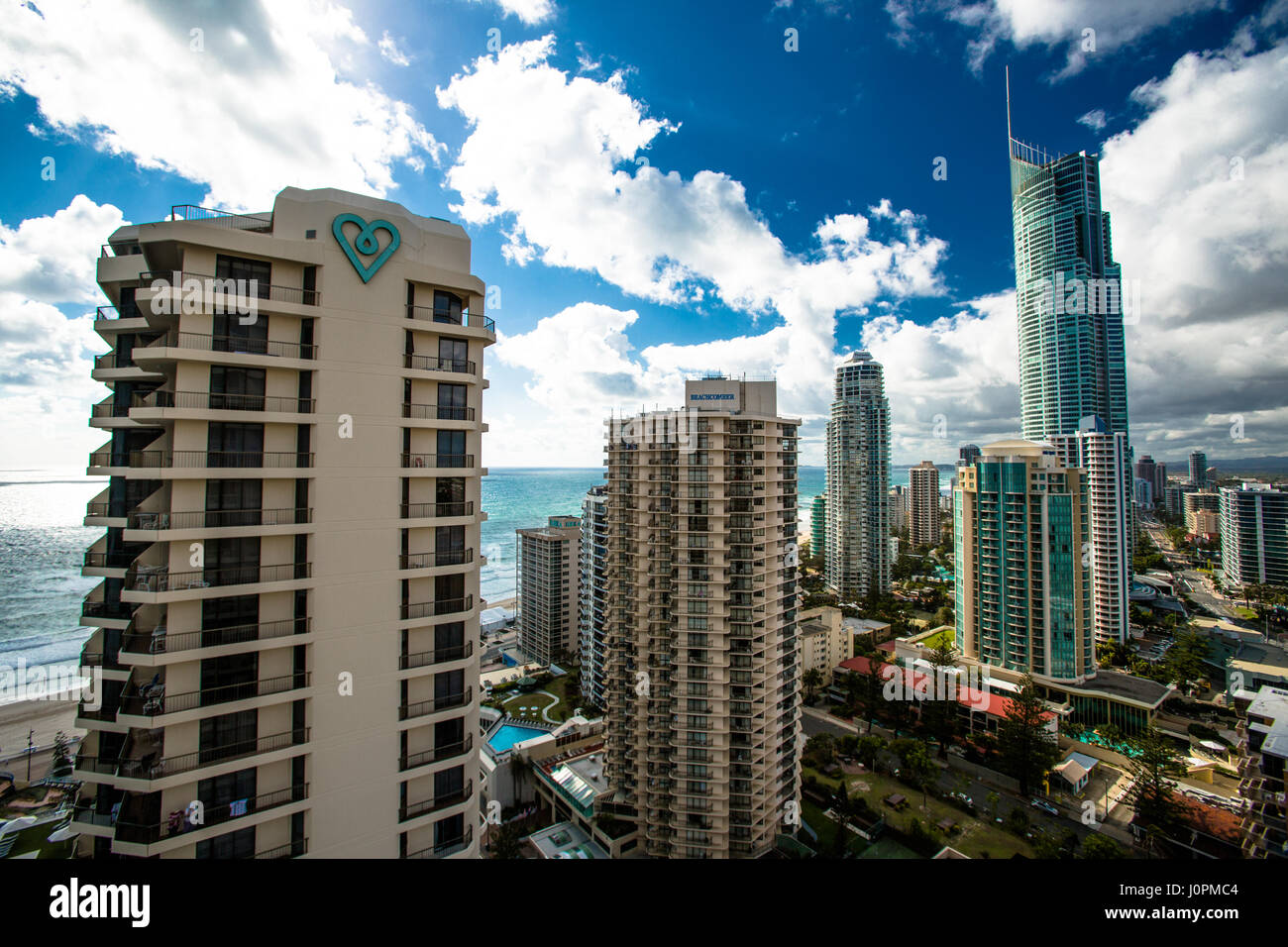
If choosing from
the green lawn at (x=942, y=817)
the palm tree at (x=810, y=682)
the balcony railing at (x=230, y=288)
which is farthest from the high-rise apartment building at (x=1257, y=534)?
the balcony railing at (x=230, y=288)

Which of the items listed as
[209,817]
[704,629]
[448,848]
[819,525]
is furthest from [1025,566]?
[819,525]

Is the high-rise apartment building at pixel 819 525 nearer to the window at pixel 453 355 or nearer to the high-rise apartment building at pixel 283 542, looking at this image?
the window at pixel 453 355

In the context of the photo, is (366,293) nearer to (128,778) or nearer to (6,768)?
(128,778)

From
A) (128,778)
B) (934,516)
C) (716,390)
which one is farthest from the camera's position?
(934,516)

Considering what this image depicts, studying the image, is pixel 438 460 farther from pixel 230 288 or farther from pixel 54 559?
pixel 54 559

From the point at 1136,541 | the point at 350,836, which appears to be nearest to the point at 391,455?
the point at 350,836

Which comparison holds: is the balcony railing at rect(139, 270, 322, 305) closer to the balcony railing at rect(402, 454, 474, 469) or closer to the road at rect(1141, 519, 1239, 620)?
the balcony railing at rect(402, 454, 474, 469)
